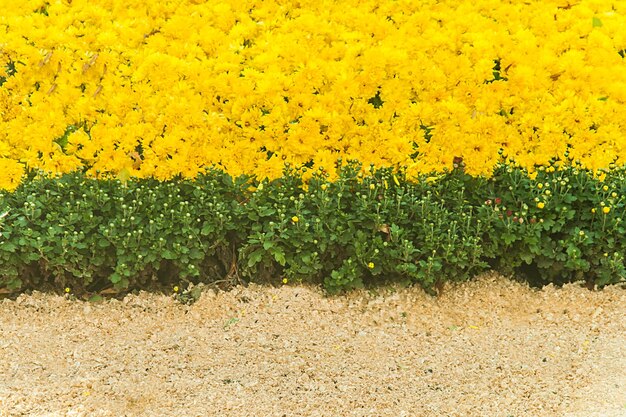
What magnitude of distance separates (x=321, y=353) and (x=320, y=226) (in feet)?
2.24

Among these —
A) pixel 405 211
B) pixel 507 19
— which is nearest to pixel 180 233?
pixel 405 211

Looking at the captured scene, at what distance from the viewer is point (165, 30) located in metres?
4.59

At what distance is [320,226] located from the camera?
13.1 ft

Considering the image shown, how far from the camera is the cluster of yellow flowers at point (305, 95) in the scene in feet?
13.6

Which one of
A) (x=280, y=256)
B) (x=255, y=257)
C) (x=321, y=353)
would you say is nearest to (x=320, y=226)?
(x=280, y=256)

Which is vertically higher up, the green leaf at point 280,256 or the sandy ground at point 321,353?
the green leaf at point 280,256

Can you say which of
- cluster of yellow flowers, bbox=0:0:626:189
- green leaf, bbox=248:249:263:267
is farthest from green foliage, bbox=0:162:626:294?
cluster of yellow flowers, bbox=0:0:626:189

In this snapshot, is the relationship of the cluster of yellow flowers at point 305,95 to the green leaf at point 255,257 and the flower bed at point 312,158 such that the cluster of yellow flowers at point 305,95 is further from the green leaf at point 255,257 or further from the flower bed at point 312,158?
the green leaf at point 255,257

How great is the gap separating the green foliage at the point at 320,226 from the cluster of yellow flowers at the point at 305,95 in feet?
0.41

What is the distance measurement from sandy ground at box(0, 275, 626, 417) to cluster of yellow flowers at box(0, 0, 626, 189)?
73cm

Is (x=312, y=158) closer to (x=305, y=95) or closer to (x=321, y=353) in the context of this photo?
(x=305, y=95)

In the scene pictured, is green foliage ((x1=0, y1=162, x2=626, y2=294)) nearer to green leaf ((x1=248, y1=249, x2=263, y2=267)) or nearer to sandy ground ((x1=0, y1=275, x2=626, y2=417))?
green leaf ((x1=248, y1=249, x2=263, y2=267))

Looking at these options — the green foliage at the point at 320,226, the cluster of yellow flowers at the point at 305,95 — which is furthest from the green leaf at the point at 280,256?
the cluster of yellow flowers at the point at 305,95

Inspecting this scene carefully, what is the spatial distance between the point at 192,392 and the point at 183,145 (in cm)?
139
